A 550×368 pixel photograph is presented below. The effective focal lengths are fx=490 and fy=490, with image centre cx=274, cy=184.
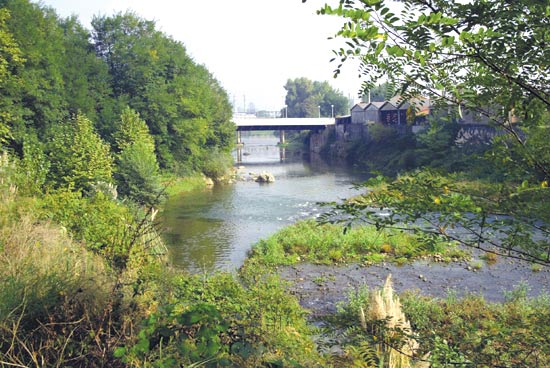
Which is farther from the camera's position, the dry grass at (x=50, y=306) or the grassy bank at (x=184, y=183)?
the grassy bank at (x=184, y=183)

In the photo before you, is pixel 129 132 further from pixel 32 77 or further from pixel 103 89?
pixel 32 77

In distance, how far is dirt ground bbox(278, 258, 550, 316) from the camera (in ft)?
38.9

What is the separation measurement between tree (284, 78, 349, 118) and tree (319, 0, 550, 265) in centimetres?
7760

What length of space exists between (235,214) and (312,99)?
78.3m

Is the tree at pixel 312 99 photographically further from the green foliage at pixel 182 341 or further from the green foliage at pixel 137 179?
the green foliage at pixel 182 341

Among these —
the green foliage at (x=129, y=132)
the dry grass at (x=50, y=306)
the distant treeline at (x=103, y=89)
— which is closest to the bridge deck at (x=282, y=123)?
the distant treeline at (x=103, y=89)

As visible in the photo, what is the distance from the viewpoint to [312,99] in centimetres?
9794

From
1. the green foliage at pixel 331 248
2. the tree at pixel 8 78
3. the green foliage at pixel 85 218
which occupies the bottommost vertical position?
the green foliage at pixel 331 248

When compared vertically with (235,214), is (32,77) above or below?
above

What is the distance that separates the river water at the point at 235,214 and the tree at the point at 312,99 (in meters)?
49.8

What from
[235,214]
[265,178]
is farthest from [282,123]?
[235,214]

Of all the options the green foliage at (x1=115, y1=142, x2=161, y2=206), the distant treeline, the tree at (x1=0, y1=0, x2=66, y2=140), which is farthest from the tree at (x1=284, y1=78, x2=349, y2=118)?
the tree at (x1=0, y1=0, x2=66, y2=140)

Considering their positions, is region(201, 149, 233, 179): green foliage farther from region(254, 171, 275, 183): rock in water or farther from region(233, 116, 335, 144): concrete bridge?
region(233, 116, 335, 144): concrete bridge

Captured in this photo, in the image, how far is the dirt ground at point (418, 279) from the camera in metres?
11.8
